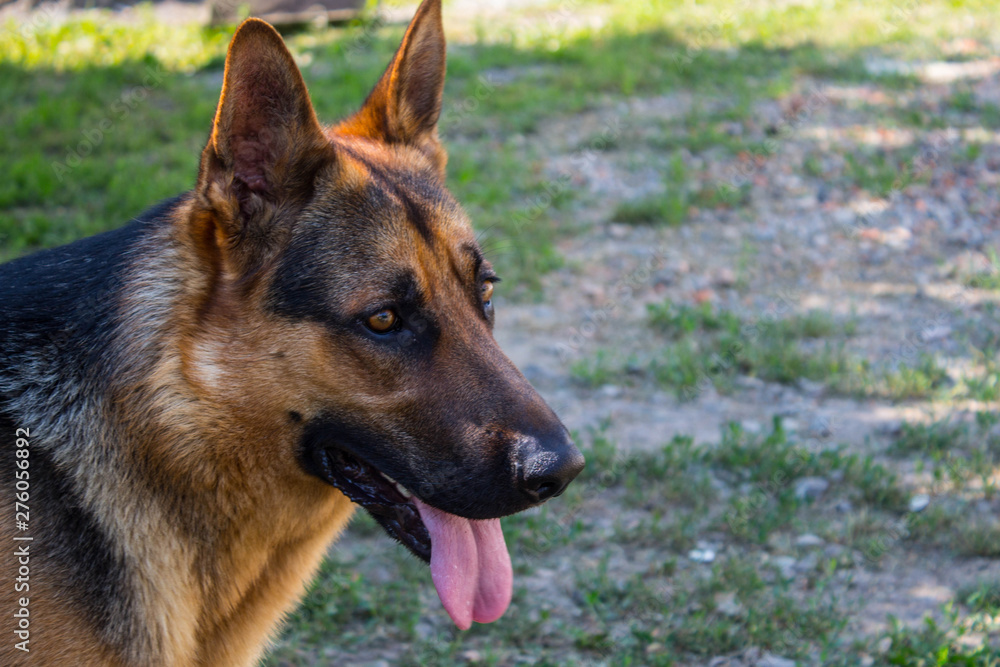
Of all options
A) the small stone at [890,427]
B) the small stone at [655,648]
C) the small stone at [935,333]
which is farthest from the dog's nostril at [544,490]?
the small stone at [935,333]

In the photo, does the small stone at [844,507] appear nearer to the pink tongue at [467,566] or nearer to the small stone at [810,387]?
the small stone at [810,387]

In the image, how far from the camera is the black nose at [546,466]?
2.56 meters

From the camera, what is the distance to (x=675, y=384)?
5.60 metres

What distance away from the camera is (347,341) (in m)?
2.69

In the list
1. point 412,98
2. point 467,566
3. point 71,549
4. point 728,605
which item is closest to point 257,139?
point 412,98

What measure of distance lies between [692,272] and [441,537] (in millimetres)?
4548

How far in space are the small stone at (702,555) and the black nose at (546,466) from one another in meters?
1.90

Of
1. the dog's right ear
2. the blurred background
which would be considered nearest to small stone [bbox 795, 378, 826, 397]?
the blurred background

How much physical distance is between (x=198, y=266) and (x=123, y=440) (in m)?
0.58

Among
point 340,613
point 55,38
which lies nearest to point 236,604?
point 340,613

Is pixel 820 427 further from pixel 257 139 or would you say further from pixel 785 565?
pixel 257 139

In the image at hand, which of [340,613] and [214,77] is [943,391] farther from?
[214,77]

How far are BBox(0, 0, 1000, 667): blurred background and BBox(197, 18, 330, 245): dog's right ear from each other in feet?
6.62

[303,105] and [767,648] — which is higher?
[303,105]
